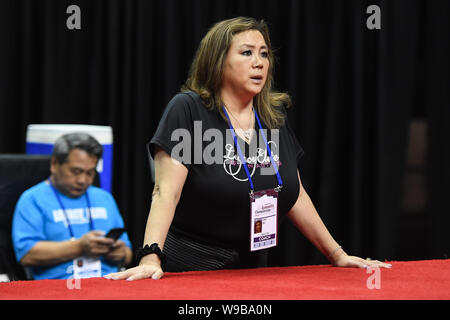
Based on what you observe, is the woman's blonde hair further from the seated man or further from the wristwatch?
the seated man

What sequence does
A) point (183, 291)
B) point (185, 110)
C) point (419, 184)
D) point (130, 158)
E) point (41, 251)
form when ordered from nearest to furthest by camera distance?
point (183, 291) < point (185, 110) < point (41, 251) < point (130, 158) < point (419, 184)

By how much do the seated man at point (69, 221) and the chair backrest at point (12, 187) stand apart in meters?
0.04

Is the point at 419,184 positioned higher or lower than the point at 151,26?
lower

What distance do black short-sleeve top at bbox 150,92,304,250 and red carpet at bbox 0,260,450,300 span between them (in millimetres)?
203

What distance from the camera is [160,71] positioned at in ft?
12.0

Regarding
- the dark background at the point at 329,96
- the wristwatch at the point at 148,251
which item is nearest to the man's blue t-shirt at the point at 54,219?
the dark background at the point at 329,96

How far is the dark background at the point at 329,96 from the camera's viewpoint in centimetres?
359

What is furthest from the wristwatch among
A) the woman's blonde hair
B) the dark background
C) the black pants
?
the dark background

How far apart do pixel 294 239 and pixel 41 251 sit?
5.57 ft

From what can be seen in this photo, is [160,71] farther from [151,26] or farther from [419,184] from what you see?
[419,184]

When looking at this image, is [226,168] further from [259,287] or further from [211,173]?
[259,287]

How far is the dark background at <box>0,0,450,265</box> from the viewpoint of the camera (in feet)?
11.8

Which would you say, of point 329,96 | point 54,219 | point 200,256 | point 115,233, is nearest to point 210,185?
point 200,256
